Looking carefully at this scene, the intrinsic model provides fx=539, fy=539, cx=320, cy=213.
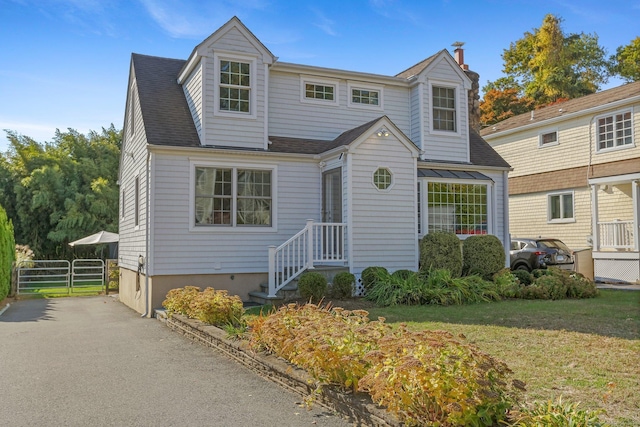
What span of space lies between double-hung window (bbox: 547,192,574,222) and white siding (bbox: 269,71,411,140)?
9.60m

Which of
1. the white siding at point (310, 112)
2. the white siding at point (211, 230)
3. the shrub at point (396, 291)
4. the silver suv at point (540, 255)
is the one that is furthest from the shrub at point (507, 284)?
the white siding at point (310, 112)

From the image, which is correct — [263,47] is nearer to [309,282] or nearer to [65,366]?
[309,282]

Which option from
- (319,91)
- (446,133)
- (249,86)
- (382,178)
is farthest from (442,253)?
(249,86)

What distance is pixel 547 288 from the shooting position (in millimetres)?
12617

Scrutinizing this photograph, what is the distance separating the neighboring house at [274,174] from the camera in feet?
40.0

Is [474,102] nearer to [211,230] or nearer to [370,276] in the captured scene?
[370,276]

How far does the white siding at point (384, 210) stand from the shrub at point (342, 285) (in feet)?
2.42

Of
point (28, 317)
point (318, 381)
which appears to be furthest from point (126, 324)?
point (318, 381)

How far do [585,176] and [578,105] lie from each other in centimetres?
344

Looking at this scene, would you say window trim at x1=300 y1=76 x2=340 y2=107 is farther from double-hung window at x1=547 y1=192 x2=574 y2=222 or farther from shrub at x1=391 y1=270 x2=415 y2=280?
double-hung window at x1=547 y1=192 x2=574 y2=222

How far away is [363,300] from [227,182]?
4.21m

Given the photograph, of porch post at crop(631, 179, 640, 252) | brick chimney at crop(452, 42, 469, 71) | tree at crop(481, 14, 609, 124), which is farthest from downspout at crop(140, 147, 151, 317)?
tree at crop(481, 14, 609, 124)

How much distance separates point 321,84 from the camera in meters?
14.6

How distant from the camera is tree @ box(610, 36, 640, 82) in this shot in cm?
3738
